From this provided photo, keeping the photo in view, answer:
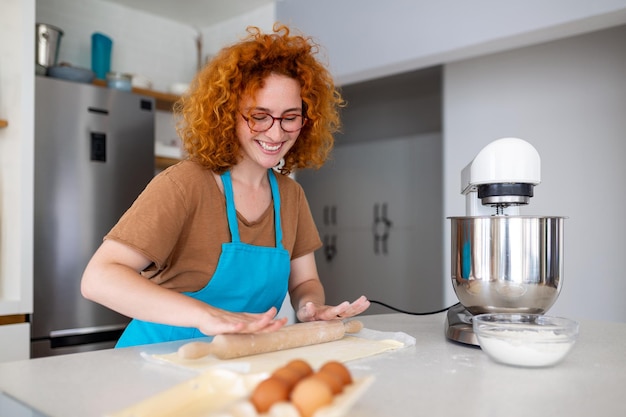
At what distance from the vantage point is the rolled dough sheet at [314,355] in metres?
0.97

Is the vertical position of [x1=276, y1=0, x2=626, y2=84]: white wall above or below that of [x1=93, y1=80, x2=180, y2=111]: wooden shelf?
above

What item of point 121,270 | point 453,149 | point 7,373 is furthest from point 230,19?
point 7,373

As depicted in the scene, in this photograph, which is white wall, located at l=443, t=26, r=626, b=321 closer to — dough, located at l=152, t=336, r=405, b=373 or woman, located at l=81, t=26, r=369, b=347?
woman, located at l=81, t=26, r=369, b=347

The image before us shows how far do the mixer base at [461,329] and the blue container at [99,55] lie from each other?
108 inches

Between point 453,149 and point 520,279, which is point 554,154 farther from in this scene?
point 520,279

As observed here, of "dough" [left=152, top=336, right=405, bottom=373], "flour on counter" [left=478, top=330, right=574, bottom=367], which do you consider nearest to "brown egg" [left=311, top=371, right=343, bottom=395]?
"dough" [left=152, top=336, right=405, bottom=373]

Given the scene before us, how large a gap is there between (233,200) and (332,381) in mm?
919

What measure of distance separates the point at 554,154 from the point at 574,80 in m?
0.45

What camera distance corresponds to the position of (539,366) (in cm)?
100

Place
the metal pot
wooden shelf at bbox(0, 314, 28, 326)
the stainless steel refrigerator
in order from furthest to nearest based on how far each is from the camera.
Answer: the metal pot
the stainless steel refrigerator
wooden shelf at bbox(0, 314, 28, 326)

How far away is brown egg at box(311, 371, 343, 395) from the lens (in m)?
0.62

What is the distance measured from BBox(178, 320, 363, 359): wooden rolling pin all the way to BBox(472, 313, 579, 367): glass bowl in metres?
0.30

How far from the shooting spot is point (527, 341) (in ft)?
3.22

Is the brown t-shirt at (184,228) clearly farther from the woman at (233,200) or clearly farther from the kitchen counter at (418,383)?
the kitchen counter at (418,383)
